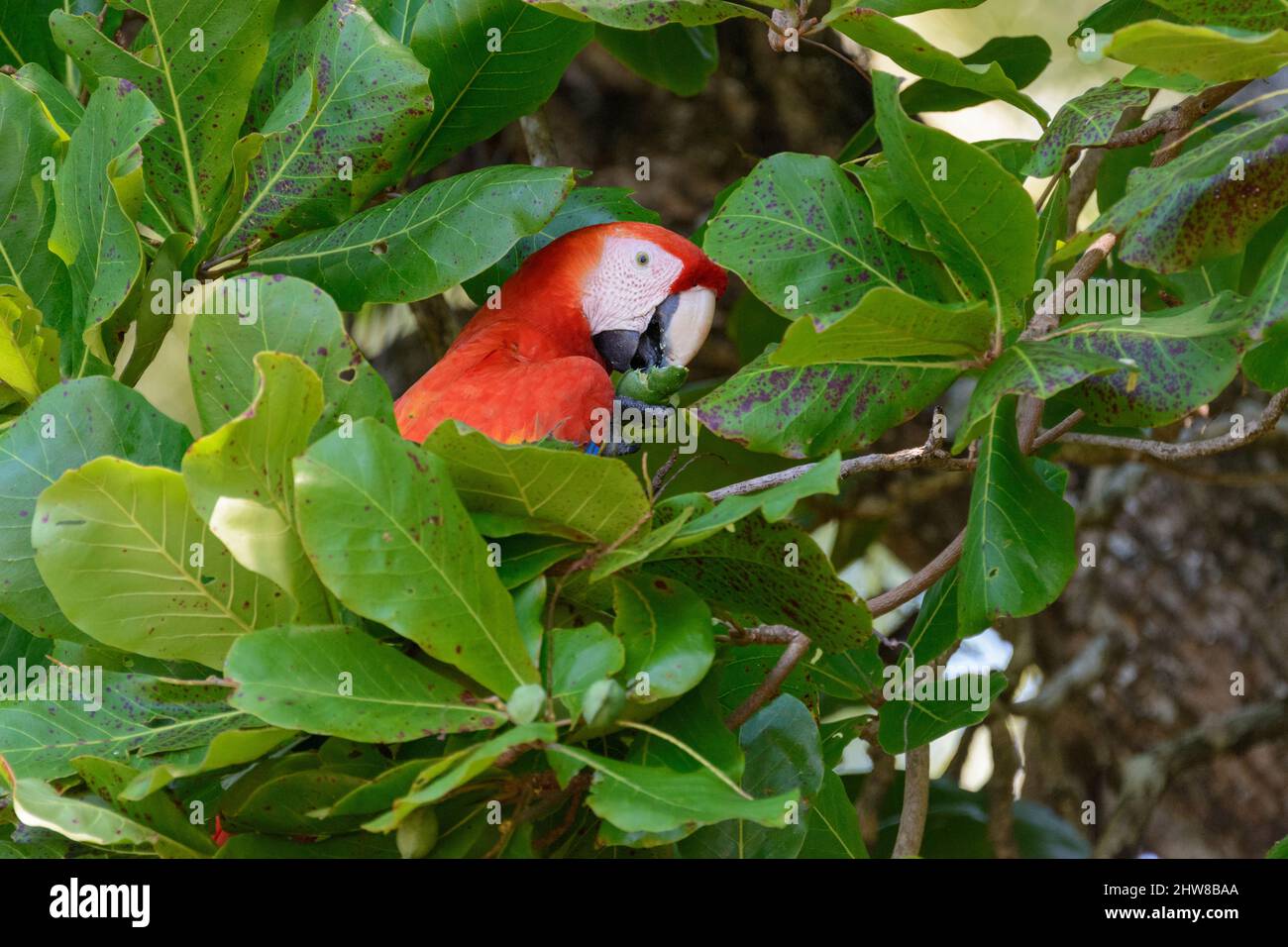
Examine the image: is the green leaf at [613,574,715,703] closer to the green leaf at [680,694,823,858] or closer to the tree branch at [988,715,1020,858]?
the green leaf at [680,694,823,858]

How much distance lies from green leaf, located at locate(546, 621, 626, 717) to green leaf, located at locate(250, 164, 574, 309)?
0.43 metres

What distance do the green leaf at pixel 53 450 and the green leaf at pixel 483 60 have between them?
1.55 ft

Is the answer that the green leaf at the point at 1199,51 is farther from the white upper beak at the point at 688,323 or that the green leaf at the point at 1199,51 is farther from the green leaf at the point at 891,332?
the white upper beak at the point at 688,323

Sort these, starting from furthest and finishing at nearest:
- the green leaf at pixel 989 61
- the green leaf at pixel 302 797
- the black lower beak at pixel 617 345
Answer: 1. the black lower beak at pixel 617 345
2. the green leaf at pixel 989 61
3. the green leaf at pixel 302 797

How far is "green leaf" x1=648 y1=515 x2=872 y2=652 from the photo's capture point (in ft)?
2.78

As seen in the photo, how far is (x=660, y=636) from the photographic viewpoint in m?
0.83

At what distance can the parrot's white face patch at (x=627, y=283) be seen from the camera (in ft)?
5.47

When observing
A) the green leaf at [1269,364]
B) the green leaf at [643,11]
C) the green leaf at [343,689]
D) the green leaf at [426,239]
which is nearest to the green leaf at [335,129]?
the green leaf at [426,239]

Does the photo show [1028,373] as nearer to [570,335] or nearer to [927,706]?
[927,706]

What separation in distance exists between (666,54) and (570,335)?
1.25 ft

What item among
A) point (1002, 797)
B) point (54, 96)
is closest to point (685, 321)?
point (1002, 797)
